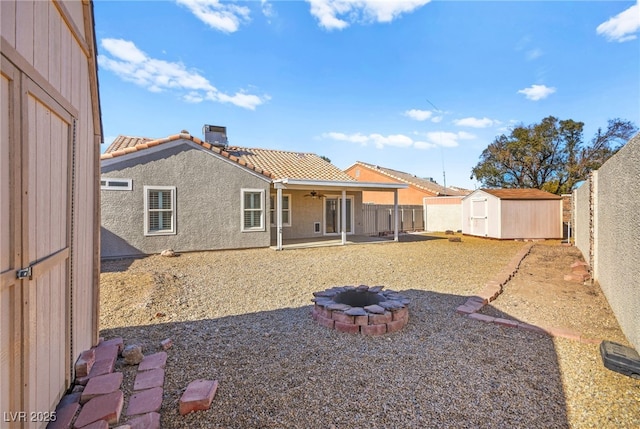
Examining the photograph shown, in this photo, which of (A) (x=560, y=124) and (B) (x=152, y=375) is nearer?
(B) (x=152, y=375)

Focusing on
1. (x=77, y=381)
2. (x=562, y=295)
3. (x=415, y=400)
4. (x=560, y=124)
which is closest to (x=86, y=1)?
(x=77, y=381)

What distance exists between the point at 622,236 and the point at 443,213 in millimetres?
18298

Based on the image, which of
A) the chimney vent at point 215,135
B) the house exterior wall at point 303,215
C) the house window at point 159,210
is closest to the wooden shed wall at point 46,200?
the house window at point 159,210

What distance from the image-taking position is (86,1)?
3.13 m

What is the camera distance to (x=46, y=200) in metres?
2.21

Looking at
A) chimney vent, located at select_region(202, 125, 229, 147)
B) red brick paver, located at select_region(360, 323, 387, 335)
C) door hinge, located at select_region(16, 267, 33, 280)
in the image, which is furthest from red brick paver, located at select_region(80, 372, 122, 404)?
chimney vent, located at select_region(202, 125, 229, 147)

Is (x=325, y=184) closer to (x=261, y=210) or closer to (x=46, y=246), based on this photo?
(x=261, y=210)

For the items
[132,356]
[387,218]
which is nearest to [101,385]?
[132,356]

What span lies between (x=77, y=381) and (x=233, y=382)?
4.68 ft

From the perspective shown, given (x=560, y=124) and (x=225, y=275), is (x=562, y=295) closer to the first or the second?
(x=225, y=275)

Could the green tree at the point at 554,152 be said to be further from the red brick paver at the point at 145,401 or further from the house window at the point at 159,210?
the red brick paver at the point at 145,401

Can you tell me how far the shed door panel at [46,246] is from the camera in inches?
74.7

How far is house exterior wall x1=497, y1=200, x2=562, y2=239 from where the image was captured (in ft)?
52.9

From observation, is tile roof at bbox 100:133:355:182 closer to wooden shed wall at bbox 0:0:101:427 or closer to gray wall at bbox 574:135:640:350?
wooden shed wall at bbox 0:0:101:427
